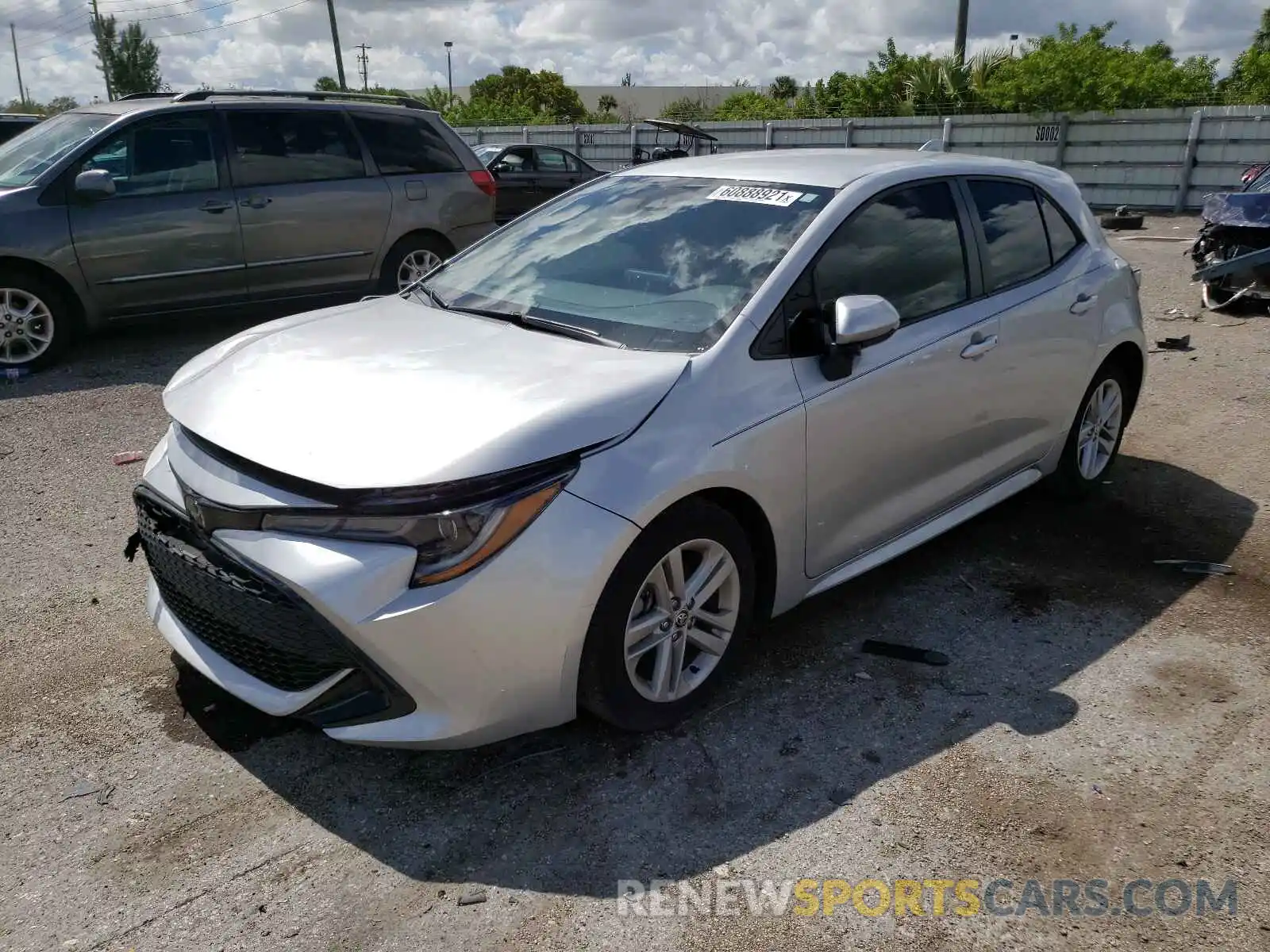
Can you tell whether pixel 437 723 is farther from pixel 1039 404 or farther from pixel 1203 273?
pixel 1203 273

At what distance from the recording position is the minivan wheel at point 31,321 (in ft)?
23.4

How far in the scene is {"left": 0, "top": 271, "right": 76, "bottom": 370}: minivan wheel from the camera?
23.4 ft

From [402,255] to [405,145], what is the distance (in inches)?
37.8

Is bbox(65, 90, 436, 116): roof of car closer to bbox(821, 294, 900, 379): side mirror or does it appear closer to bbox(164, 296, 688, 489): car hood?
bbox(164, 296, 688, 489): car hood

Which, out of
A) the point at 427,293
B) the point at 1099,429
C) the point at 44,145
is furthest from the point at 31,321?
the point at 1099,429

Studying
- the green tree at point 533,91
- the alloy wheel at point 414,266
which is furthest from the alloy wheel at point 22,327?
the green tree at point 533,91

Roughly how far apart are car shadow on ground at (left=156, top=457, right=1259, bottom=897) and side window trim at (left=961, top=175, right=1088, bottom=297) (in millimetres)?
1248

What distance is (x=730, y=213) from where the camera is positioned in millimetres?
3783

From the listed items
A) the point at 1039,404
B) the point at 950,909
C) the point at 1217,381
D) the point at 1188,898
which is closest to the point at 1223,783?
the point at 1188,898

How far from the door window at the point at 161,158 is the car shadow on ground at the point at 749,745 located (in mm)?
5463

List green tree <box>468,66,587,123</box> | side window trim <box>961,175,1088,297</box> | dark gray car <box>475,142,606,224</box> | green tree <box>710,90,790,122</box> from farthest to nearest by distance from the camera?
green tree <box>468,66,587,123</box> < green tree <box>710,90,790,122</box> < dark gray car <box>475,142,606,224</box> < side window trim <box>961,175,1088,297</box>

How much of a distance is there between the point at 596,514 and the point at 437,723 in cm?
69

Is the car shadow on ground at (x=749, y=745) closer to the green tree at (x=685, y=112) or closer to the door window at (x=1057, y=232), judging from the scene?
the door window at (x=1057, y=232)

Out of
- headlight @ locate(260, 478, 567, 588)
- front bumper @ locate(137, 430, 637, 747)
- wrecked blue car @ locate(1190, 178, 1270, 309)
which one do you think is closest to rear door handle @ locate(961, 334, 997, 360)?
front bumper @ locate(137, 430, 637, 747)
